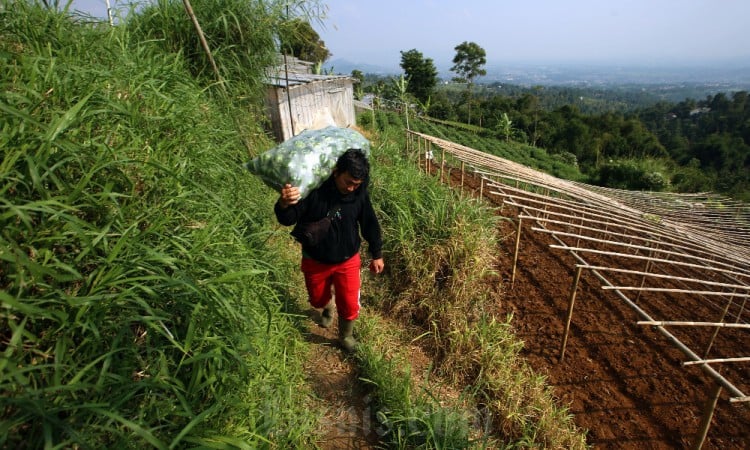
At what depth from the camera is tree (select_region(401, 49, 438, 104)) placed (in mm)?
36469

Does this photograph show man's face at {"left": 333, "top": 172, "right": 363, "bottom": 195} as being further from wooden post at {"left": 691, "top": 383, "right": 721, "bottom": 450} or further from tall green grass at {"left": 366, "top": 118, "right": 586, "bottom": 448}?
wooden post at {"left": 691, "top": 383, "right": 721, "bottom": 450}

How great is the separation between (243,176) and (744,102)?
84435 millimetres

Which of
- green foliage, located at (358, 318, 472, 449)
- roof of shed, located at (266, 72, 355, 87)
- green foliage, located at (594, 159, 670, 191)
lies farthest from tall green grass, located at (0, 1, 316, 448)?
Result: green foliage, located at (594, 159, 670, 191)

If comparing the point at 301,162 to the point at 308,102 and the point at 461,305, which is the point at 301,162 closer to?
the point at 461,305

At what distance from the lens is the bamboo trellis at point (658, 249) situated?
297 cm

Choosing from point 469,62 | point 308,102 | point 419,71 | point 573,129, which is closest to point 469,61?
point 469,62

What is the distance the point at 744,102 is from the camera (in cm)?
5697

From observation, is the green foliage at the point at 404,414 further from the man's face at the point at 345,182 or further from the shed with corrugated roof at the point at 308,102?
the shed with corrugated roof at the point at 308,102

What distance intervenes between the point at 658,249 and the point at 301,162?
12.3ft

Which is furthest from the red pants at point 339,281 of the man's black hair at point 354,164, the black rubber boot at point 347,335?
the man's black hair at point 354,164

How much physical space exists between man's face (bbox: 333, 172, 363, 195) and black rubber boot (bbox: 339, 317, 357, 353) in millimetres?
1009

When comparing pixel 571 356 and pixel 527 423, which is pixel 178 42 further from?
pixel 571 356

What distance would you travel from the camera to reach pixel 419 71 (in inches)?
1462

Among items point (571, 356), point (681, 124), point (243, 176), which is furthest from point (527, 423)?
point (681, 124)
